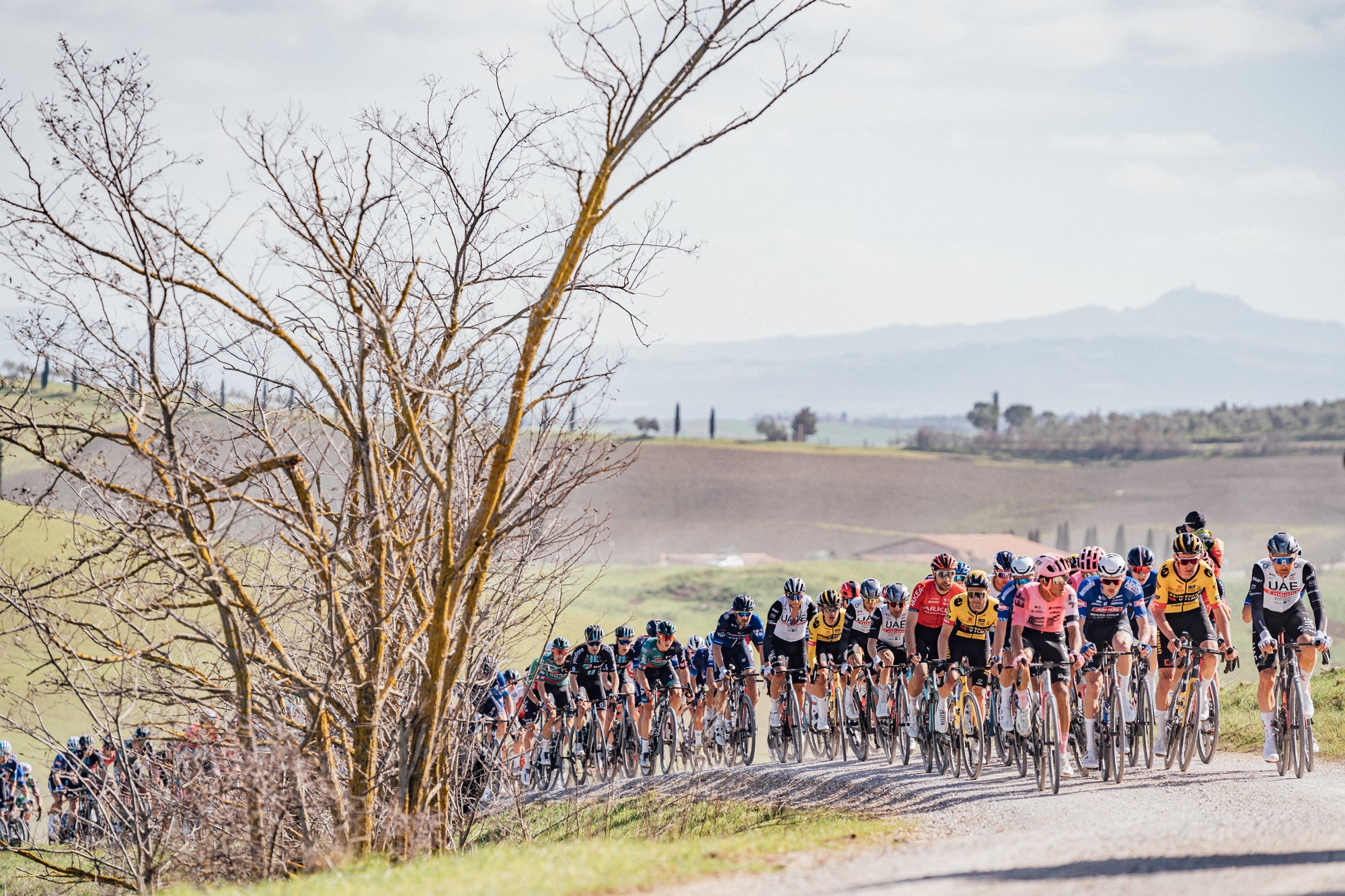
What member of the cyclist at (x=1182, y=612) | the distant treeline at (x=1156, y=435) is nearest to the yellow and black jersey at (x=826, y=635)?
the cyclist at (x=1182, y=612)

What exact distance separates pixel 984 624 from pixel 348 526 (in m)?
6.56

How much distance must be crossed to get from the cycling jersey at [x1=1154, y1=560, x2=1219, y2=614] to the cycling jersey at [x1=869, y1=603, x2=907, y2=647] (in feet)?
11.1

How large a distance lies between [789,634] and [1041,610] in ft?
17.0

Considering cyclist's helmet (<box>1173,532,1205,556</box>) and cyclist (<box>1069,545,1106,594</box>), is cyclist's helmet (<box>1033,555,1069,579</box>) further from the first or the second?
cyclist's helmet (<box>1173,532,1205,556</box>)

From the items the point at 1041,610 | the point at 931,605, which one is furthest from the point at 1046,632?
the point at 931,605

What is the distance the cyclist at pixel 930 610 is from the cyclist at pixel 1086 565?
49.7 inches

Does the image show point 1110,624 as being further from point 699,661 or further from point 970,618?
point 699,661

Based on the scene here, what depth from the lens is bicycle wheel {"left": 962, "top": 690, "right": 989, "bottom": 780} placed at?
15055 mm

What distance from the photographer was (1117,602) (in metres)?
14.7

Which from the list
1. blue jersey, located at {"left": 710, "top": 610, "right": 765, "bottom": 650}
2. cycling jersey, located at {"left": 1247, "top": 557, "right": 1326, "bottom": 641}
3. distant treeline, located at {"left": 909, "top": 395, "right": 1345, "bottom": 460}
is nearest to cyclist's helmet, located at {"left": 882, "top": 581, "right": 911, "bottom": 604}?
blue jersey, located at {"left": 710, "top": 610, "right": 765, "bottom": 650}

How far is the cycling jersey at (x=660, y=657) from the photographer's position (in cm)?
2089

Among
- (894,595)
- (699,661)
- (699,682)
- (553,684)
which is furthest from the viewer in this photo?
(553,684)

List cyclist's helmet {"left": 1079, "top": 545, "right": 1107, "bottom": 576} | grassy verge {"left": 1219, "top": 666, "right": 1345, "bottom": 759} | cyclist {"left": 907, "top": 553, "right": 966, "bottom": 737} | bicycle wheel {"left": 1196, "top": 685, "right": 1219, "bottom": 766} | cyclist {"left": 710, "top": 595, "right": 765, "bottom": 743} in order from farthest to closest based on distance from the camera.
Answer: cyclist {"left": 710, "top": 595, "right": 765, "bottom": 743} → grassy verge {"left": 1219, "top": 666, "right": 1345, "bottom": 759} → cyclist {"left": 907, "top": 553, "right": 966, "bottom": 737} → bicycle wheel {"left": 1196, "top": 685, "right": 1219, "bottom": 766} → cyclist's helmet {"left": 1079, "top": 545, "right": 1107, "bottom": 576}

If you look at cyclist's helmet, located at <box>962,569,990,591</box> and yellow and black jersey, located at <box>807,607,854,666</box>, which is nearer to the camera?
cyclist's helmet, located at <box>962,569,990,591</box>
